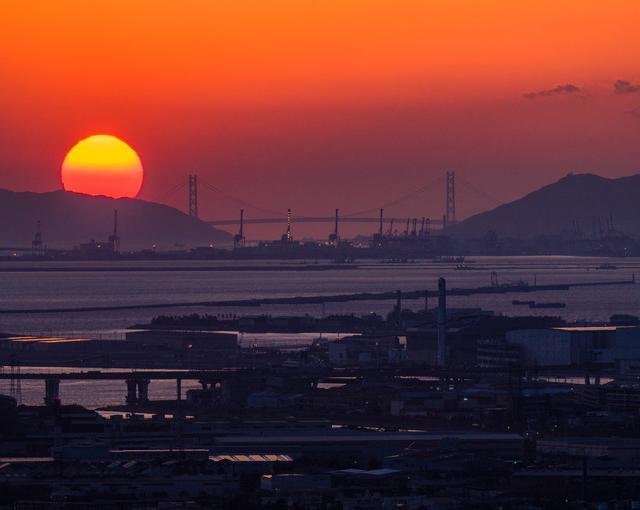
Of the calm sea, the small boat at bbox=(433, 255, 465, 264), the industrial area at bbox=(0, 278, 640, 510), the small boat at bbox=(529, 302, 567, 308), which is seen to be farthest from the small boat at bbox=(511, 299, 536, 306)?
the small boat at bbox=(433, 255, 465, 264)

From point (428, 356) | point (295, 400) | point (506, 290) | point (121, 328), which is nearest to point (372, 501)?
point (295, 400)

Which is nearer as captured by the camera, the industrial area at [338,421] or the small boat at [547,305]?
the industrial area at [338,421]

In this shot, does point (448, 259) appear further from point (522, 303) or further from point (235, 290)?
point (522, 303)

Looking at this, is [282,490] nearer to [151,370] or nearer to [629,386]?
[629,386]

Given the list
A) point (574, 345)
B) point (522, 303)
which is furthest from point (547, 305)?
point (574, 345)

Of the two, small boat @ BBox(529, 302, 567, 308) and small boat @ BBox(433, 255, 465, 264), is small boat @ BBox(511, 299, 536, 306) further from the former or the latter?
small boat @ BBox(433, 255, 465, 264)

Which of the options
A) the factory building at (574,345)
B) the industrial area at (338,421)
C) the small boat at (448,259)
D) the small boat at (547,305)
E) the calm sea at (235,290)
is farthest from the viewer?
the small boat at (448,259)

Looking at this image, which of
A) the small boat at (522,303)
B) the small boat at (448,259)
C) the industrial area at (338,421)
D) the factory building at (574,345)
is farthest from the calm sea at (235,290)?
the factory building at (574,345)

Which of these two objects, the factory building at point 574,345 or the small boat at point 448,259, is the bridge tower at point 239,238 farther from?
the factory building at point 574,345
